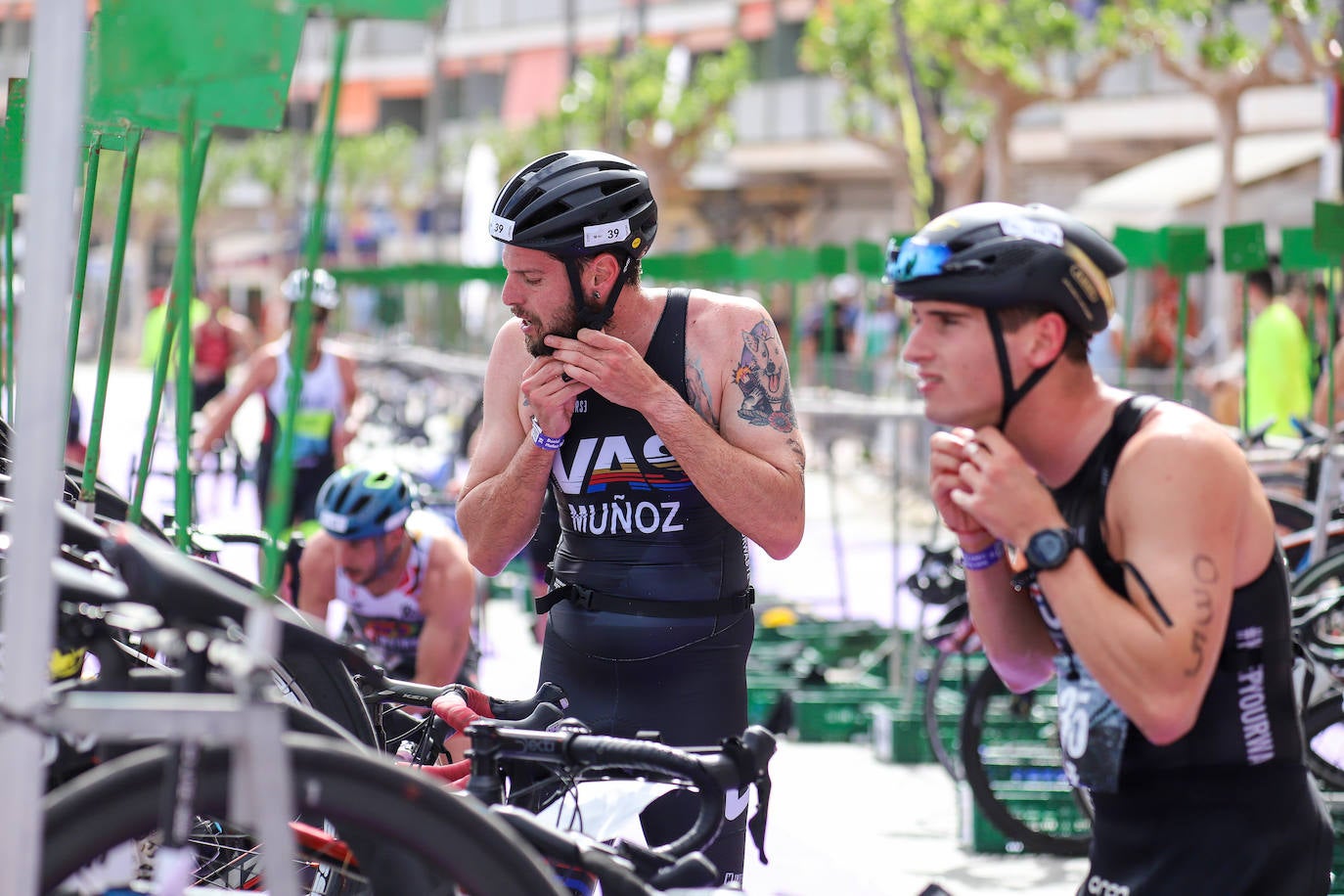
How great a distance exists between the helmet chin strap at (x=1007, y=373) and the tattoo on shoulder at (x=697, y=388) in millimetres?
1234

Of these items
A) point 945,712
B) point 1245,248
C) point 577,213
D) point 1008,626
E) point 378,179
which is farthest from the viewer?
point 378,179

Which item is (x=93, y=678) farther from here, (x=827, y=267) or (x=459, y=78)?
(x=459, y=78)

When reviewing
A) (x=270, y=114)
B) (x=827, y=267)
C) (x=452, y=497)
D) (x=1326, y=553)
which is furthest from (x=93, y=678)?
(x=827, y=267)

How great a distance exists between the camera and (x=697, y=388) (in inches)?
149

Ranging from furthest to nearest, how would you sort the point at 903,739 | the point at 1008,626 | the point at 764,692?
1. the point at 764,692
2. the point at 903,739
3. the point at 1008,626

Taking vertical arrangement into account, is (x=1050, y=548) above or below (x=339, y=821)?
above

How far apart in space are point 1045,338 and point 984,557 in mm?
351

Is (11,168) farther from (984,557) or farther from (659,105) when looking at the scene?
(659,105)

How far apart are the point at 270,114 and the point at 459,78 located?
214 feet

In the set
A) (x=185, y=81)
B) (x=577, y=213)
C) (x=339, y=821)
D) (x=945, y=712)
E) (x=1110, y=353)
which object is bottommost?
(x=945, y=712)

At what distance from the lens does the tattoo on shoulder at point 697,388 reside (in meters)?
3.79

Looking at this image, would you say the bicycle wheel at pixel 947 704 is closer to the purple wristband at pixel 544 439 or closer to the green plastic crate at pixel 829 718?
the green plastic crate at pixel 829 718

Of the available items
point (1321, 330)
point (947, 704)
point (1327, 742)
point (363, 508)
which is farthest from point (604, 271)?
point (1321, 330)

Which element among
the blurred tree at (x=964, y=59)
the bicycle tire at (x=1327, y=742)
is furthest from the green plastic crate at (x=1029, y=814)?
the blurred tree at (x=964, y=59)
